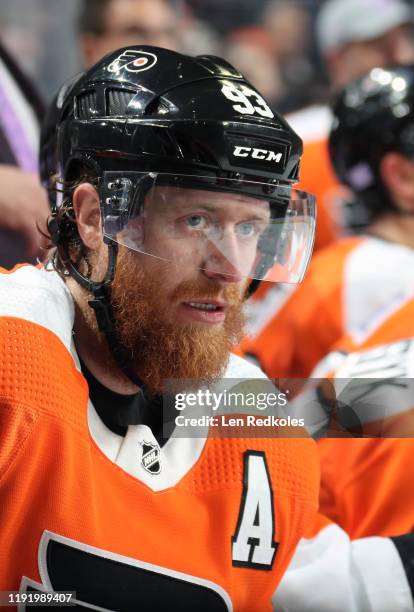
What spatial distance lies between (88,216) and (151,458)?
354 millimetres

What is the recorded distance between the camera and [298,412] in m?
1.44

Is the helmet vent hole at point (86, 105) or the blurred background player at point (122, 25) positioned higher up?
the helmet vent hole at point (86, 105)

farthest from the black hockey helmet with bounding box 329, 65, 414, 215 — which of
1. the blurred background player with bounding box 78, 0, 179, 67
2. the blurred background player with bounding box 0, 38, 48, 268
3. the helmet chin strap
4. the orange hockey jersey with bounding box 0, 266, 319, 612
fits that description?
the helmet chin strap

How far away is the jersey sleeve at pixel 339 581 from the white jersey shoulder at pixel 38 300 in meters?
0.53

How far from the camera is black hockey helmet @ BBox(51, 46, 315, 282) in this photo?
1342 mm

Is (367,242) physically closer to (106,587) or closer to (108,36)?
(108,36)

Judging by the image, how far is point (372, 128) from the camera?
8.73 feet

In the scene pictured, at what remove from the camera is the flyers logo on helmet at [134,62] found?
4.64 feet

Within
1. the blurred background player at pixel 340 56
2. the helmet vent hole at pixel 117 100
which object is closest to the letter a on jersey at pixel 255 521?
the helmet vent hole at pixel 117 100

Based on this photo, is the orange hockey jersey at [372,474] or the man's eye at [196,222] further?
the orange hockey jersey at [372,474]

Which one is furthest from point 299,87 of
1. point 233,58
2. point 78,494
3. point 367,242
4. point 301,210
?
point 78,494

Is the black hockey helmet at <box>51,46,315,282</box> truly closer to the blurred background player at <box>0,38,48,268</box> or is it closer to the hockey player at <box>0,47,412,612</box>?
the hockey player at <box>0,47,412,612</box>

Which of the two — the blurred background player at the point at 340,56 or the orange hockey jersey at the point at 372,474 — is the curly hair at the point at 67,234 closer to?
the orange hockey jersey at the point at 372,474

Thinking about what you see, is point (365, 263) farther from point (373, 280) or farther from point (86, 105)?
point (86, 105)
